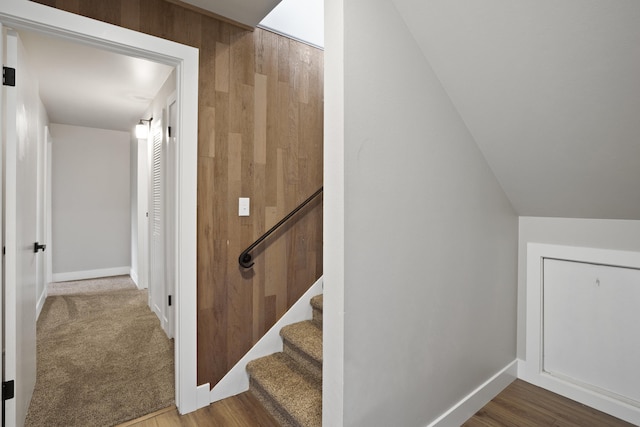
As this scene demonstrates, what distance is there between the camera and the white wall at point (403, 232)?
130 cm

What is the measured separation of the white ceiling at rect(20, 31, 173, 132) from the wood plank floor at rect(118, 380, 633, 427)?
2181 mm

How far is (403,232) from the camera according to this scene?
1481 mm

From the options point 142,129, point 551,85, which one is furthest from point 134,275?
point 551,85

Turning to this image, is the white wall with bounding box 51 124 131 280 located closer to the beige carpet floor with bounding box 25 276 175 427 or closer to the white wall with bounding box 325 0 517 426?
the beige carpet floor with bounding box 25 276 175 427

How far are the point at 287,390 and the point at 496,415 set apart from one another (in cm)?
122

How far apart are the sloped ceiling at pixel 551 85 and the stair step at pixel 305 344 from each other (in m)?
1.55

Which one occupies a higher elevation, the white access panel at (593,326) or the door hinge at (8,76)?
the door hinge at (8,76)

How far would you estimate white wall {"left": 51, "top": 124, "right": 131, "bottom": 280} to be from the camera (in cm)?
493

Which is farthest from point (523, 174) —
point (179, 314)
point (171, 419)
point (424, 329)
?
point (171, 419)

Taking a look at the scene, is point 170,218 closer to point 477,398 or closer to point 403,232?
point 403,232

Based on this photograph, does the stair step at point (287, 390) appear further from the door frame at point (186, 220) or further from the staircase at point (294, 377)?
the door frame at point (186, 220)

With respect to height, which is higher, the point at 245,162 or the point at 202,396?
the point at 245,162

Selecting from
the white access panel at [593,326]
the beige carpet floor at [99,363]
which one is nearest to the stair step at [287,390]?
the beige carpet floor at [99,363]

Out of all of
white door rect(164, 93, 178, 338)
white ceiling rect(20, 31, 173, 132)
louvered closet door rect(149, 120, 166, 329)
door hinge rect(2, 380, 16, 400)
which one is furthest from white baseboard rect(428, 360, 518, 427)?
white ceiling rect(20, 31, 173, 132)
